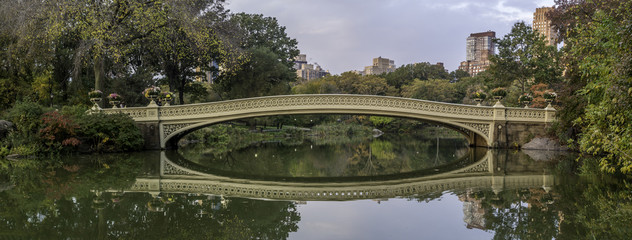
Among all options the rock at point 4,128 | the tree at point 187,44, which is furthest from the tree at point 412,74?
the rock at point 4,128

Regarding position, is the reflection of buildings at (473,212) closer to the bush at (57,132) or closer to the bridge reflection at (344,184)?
the bridge reflection at (344,184)

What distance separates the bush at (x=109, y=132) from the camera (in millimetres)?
13742

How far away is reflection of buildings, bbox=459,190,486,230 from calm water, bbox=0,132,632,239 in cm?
1

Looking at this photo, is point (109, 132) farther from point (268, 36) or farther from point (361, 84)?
point (361, 84)

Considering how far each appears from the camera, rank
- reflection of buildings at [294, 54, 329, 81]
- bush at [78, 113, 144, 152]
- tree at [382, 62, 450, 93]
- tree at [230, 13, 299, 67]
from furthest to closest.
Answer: reflection of buildings at [294, 54, 329, 81], tree at [382, 62, 450, 93], tree at [230, 13, 299, 67], bush at [78, 113, 144, 152]

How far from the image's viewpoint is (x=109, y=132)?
46.5 ft

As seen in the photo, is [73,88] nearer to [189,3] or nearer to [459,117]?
[189,3]

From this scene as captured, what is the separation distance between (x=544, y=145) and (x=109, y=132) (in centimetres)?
1502

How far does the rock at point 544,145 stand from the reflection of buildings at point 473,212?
10791mm

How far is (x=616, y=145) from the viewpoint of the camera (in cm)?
503

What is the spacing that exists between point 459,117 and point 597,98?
855cm

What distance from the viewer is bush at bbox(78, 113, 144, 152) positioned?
45.1 feet

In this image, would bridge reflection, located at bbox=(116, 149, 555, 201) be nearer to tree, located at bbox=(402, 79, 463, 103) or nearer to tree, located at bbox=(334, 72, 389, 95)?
tree, located at bbox=(402, 79, 463, 103)

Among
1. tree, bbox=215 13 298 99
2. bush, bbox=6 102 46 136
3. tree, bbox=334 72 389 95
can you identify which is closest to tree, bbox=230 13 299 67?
tree, bbox=215 13 298 99
